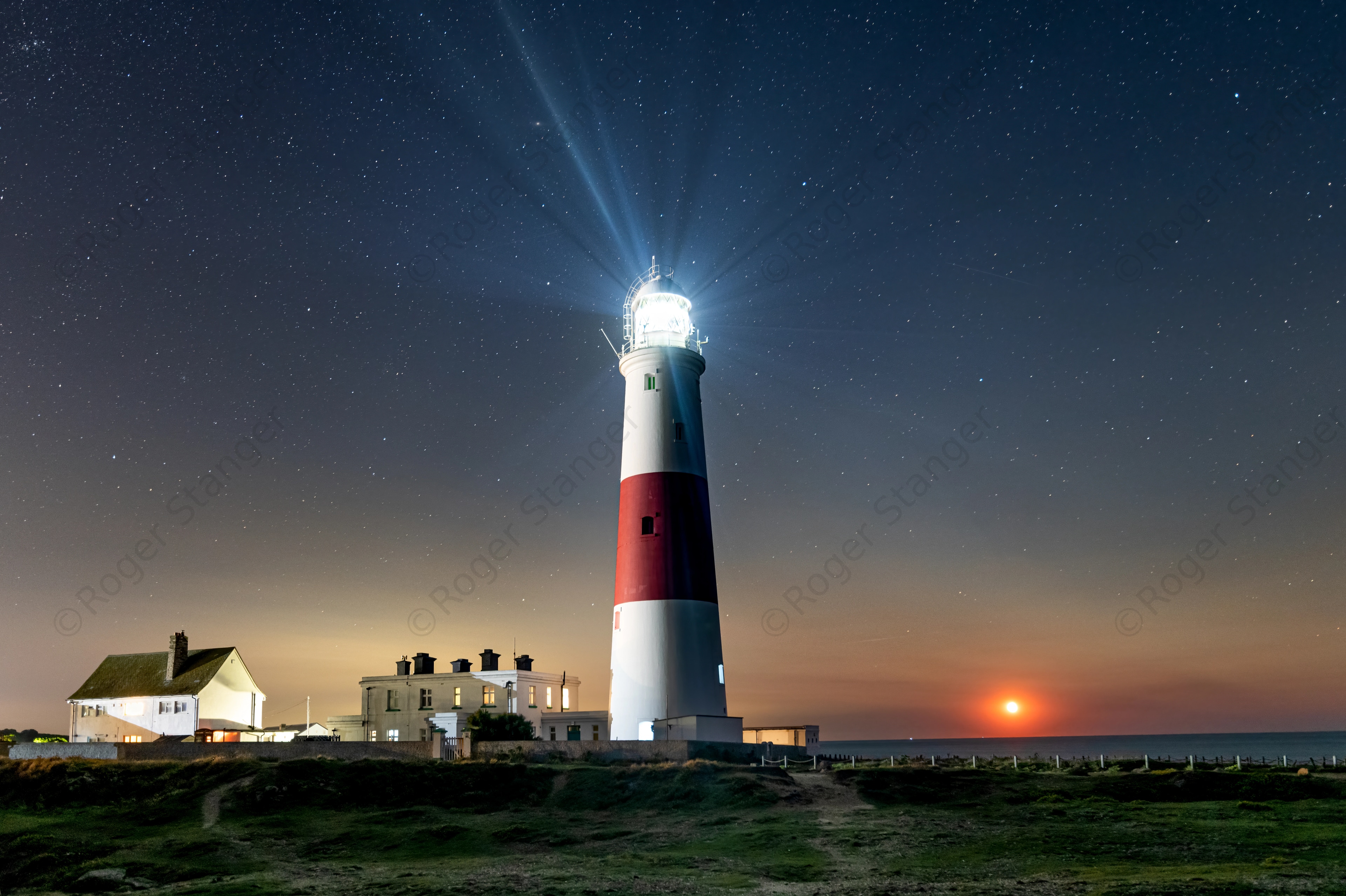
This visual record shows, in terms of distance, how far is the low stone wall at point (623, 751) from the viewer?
4034cm

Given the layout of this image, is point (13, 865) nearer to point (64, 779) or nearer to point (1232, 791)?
point (64, 779)

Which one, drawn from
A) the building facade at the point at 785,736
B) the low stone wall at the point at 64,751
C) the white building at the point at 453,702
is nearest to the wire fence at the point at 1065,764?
the building facade at the point at 785,736

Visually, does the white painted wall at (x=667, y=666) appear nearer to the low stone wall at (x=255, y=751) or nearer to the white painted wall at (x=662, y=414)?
the white painted wall at (x=662, y=414)

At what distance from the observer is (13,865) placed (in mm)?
27781

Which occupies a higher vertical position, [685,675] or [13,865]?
[685,675]

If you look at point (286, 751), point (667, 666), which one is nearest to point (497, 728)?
point (286, 751)

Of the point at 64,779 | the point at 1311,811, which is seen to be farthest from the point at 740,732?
the point at 64,779

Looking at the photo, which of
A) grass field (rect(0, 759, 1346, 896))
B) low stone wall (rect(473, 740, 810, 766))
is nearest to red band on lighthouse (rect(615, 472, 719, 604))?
low stone wall (rect(473, 740, 810, 766))

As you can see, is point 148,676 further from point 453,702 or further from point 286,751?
point 286,751

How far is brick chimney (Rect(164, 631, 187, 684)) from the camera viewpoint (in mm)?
64312

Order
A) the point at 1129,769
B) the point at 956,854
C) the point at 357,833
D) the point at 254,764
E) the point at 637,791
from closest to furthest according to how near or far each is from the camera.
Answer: the point at 956,854, the point at 357,833, the point at 637,791, the point at 254,764, the point at 1129,769

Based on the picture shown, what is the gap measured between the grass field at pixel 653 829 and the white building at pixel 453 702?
74.5ft

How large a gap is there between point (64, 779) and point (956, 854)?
29.8 m

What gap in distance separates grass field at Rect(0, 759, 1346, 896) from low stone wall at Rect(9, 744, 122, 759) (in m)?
3.72
